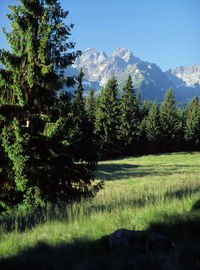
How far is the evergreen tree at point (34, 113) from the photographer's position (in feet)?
22.9

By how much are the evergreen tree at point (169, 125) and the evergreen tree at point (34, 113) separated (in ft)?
182

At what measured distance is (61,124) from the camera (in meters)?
7.34

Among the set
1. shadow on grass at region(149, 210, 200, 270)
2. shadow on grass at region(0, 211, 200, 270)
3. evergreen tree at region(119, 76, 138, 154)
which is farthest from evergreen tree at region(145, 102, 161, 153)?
shadow on grass at region(0, 211, 200, 270)

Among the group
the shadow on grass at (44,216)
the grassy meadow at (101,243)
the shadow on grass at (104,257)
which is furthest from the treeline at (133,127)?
the shadow on grass at (104,257)

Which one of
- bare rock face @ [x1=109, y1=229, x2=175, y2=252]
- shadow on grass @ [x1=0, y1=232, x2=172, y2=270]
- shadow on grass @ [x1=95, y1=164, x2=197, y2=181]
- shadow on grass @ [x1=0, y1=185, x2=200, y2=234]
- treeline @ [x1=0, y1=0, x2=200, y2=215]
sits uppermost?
treeline @ [x1=0, y1=0, x2=200, y2=215]

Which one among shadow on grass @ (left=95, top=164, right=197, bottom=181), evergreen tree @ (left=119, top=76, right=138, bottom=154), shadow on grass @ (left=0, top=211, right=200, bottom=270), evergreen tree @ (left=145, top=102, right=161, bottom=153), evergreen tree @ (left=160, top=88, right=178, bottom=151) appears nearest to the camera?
shadow on grass @ (left=0, top=211, right=200, bottom=270)


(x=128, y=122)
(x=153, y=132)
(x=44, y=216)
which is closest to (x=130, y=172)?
(x=44, y=216)

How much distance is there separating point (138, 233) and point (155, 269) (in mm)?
859

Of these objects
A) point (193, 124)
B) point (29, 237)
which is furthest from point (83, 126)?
point (193, 124)

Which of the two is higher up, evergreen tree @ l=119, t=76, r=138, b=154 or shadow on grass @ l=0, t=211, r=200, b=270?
evergreen tree @ l=119, t=76, r=138, b=154

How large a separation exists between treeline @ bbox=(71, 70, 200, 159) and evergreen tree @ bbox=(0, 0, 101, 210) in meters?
36.5

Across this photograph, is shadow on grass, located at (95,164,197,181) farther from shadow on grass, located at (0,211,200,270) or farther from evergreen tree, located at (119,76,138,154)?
evergreen tree, located at (119,76,138,154)

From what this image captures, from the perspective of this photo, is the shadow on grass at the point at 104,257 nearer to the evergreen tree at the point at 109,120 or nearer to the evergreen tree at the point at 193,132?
the evergreen tree at the point at 109,120

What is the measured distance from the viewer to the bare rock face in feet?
10.2
